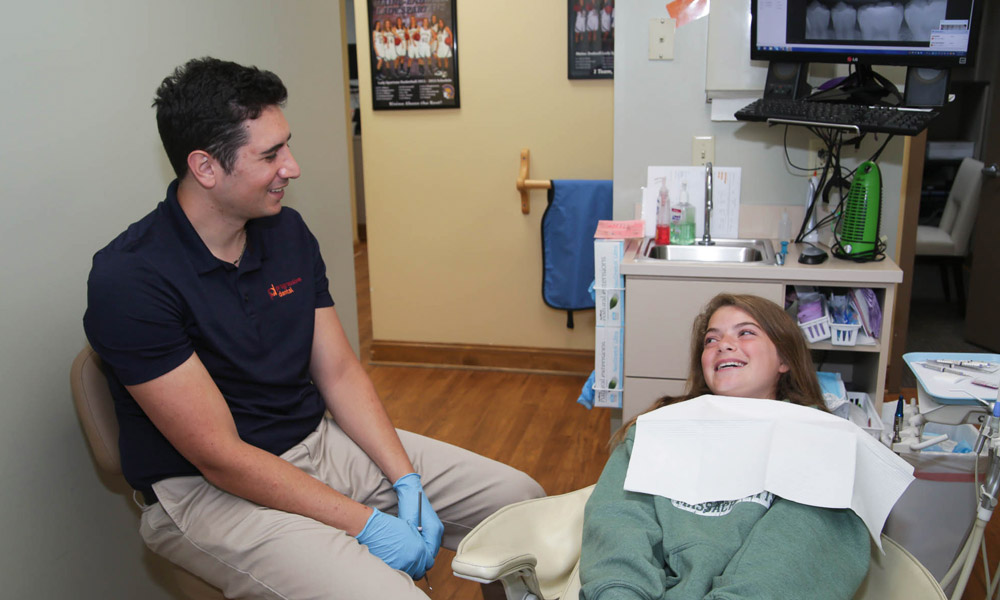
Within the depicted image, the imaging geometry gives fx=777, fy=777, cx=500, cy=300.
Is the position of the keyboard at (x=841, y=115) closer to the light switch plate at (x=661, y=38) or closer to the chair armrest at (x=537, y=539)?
the light switch plate at (x=661, y=38)

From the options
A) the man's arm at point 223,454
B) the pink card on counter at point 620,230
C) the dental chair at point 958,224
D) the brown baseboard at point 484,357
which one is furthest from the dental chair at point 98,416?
the dental chair at point 958,224

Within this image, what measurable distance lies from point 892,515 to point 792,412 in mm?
658

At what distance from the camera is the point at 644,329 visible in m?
2.34

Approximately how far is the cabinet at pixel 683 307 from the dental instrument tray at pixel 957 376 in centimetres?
45

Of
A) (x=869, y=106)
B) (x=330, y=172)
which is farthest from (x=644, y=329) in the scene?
(x=330, y=172)

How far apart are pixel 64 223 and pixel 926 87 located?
7.58 ft

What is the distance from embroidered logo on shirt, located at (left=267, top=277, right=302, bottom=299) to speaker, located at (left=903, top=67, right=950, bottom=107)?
6.08 feet

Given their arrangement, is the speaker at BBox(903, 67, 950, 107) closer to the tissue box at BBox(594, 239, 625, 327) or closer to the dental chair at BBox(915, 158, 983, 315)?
the tissue box at BBox(594, 239, 625, 327)

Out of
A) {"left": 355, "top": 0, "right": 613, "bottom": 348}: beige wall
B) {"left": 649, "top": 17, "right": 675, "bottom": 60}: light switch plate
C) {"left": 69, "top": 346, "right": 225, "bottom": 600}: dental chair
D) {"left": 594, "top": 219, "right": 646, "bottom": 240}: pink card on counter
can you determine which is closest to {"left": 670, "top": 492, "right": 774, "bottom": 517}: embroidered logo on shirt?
{"left": 69, "top": 346, "right": 225, "bottom": 600}: dental chair

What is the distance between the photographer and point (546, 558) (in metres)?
1.41

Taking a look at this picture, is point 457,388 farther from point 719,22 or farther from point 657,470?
point 657,470

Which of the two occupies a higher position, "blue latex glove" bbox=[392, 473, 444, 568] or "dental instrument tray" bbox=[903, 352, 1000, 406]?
"dental instrument tray" bbox=[903, 352, 1000, 406]

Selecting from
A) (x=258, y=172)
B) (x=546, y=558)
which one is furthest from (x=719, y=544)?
(x=258, y=172)

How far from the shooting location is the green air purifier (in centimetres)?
226
